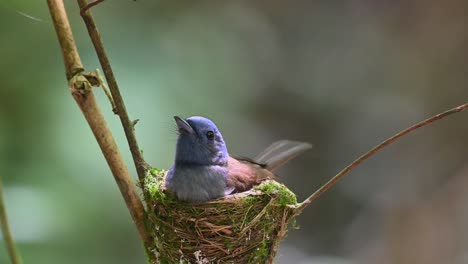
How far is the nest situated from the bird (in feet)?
0.20

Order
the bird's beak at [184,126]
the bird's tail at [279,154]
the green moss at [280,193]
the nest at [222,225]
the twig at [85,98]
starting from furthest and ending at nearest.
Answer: the bird's tail at [279,154] < the bird's beak at [184,126] < the green moss at [280,193] < the nest at [222,225] < the twig at [85,98]

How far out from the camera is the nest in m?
1.83

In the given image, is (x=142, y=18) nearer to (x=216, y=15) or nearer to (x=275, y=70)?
(x=216, y=15)

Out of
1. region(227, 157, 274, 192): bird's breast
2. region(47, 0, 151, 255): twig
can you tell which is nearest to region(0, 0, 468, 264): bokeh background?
region(227, 157, 274, 192): bird's breast

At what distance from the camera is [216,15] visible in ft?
16.4

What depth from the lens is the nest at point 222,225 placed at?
1835mm

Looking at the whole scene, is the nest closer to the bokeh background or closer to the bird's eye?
the bird's eye

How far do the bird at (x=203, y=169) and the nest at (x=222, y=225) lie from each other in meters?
0.06

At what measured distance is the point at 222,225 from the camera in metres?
1.91

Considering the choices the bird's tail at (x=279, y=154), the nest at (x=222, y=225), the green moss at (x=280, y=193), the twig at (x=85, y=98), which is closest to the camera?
the twig at (x=85, y=98)

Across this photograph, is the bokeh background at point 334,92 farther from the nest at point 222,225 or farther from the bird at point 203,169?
the nest at point 222,225

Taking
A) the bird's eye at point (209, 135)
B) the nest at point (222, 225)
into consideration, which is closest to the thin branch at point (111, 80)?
the nest at point (222, 225)

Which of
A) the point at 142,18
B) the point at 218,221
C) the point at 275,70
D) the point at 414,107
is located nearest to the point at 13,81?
the point at 142,18

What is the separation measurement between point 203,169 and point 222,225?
34cm
